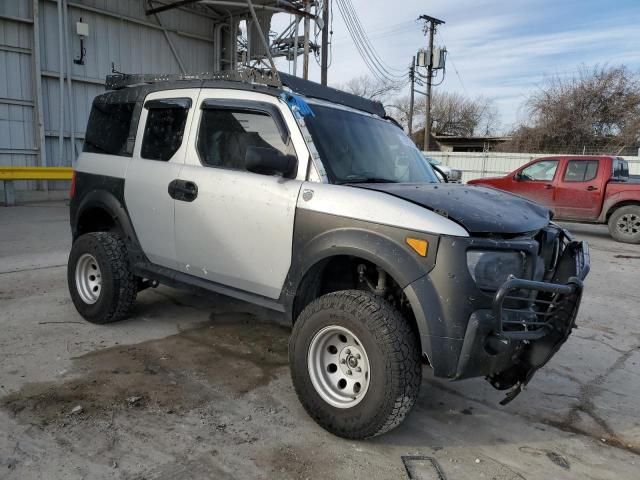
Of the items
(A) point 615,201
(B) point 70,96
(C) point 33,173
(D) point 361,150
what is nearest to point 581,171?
(A) point 615,201

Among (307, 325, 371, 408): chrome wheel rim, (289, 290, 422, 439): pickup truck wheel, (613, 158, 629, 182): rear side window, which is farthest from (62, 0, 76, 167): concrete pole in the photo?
(613, 158, 629, 182): rear side window

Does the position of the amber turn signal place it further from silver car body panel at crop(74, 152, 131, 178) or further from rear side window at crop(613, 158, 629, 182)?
rear side window at crop(613, 158, 629, 182)

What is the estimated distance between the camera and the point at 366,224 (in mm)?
2863

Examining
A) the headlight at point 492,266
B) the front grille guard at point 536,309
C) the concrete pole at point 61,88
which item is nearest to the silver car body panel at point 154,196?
the headlight at point 492,266

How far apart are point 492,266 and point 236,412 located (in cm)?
178

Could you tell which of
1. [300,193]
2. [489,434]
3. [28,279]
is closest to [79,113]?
[28,279]

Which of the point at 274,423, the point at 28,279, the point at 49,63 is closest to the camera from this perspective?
the point at 274,423

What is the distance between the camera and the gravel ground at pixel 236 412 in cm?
266

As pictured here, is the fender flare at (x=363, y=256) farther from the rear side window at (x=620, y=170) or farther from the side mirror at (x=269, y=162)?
the rear side window at (x=620, y=170)

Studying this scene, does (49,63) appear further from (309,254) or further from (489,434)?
(489,434)

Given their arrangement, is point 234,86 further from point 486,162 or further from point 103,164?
point 486,162

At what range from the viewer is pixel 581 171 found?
37.6 feet

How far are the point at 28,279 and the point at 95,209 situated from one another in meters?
2.10

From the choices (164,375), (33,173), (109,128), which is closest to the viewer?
(164,375)
